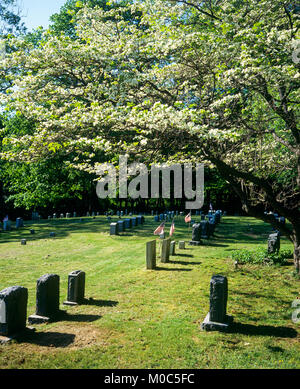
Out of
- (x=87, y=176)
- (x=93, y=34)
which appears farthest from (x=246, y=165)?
(x=87, y=176)

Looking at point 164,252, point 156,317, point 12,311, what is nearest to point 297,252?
point 164,252

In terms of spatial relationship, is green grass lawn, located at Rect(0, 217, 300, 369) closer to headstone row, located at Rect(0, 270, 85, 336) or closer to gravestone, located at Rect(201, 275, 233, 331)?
gravestone, located at Rect(201, 275, 233, 331)

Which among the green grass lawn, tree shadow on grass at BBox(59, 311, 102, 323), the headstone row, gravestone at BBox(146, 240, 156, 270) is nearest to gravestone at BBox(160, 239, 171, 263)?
the green grass lawn

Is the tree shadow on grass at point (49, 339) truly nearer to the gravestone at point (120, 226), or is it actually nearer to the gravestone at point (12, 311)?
the gravestone at point (12, 311)

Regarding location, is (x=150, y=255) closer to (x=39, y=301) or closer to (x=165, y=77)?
(x=39, y=301)

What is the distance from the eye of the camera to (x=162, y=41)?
941 centimetres

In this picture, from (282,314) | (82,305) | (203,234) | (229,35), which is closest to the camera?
(282,314)

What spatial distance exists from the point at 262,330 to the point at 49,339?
469cm

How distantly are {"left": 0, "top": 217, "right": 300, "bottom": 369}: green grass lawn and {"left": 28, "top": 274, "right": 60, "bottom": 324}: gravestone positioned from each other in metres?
0.30

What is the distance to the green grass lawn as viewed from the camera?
5887 mm

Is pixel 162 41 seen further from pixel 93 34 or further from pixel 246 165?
pixel 246 165

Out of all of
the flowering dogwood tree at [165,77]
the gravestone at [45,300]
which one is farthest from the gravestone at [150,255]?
the gravestone at [45,300]

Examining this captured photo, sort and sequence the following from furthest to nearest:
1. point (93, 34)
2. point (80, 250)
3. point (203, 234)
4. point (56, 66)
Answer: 1. point (203, 234)
2. point (80, 250)
3. point (93, 34)
4. point (56, 66)
